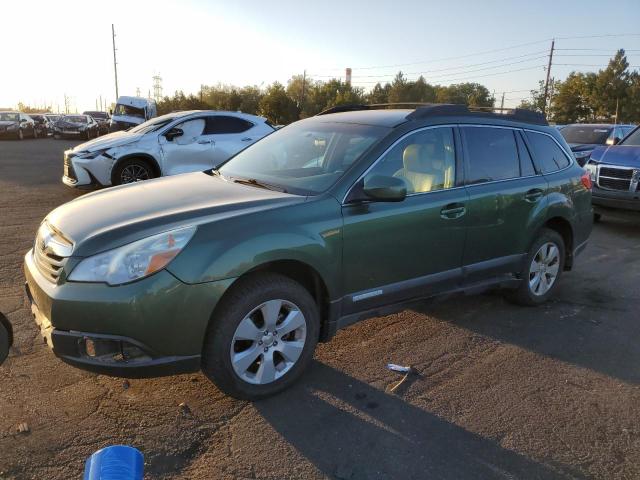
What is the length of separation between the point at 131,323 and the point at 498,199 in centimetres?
303

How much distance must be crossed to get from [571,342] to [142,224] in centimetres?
343

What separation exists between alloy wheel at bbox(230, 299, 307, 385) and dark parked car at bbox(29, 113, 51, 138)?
3512cm

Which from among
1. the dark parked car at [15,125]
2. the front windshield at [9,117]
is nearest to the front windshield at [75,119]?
the dark parked car at [15,125]

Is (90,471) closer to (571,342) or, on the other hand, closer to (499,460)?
(499,460)

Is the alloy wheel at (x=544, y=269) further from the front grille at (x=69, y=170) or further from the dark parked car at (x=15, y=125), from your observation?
the dark parked car at (x=15, y=125)

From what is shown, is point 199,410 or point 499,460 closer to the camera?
point 499,460

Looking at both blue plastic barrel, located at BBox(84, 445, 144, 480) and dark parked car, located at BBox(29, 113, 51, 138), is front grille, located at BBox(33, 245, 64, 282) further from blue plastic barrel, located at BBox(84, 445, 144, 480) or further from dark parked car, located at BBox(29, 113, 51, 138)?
dark parked car, located at BBox(29, 113, 51, 138)

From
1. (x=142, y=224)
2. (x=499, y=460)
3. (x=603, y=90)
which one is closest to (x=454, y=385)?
(x=499, y=460)

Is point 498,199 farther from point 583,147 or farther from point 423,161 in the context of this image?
point 583,147

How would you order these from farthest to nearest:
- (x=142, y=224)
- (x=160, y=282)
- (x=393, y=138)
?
(x=393, y=138)
(x=142, y=224)
(x=160, y=282)

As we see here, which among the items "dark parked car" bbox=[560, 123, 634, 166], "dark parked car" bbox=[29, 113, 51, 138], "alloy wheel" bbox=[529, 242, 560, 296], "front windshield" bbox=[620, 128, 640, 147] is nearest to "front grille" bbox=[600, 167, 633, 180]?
"front windshield" bbox=[620, 128, 640, 147]

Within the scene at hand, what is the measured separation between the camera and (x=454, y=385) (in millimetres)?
3480

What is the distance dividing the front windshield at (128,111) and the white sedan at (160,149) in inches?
674

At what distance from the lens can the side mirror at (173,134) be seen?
9641 mm
